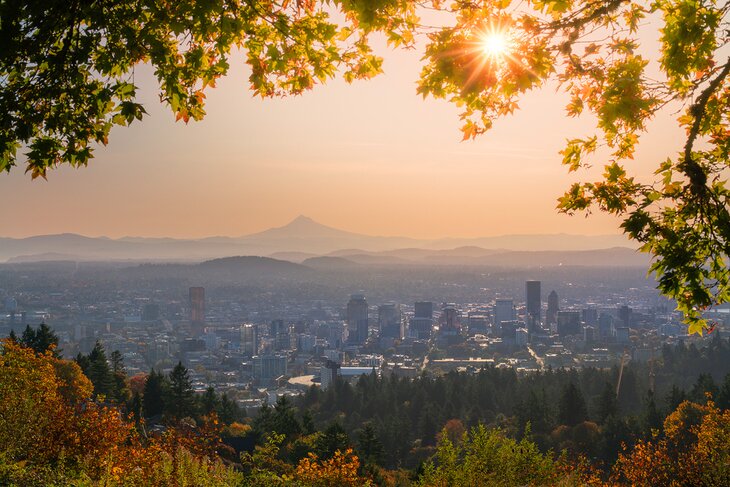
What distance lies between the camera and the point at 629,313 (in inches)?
6117

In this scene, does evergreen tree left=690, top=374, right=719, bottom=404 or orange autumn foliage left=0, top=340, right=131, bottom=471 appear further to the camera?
evergreen tree left=690, top=374, right=719, bottom=404

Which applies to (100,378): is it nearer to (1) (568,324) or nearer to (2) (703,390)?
(2) (703,390)

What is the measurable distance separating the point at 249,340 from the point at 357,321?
2871cm

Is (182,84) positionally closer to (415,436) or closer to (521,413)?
(521,413)

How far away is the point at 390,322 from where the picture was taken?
172375mm

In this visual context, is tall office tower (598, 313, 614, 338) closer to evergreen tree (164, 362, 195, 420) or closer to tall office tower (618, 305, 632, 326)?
tall office tower (618, 305, 632, 326)

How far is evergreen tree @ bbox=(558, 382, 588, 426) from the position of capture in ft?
157

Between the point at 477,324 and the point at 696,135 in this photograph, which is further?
the point at 477,324

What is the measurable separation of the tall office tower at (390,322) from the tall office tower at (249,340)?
96.8 feet

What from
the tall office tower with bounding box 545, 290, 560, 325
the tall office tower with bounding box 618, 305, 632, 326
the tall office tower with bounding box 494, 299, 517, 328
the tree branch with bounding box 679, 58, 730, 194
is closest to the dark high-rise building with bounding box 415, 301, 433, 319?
the tall office tower with bounding box 494, 299, 517, 328

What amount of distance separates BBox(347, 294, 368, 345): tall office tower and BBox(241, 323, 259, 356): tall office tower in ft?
72.4

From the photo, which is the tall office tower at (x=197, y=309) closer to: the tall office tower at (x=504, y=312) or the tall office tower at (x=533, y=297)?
the tall office tower at (x=504, y=312)

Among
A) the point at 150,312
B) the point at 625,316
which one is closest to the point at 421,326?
the point at 625,316

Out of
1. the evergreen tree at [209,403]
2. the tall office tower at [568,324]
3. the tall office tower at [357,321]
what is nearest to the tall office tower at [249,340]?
the tall office tower at [357,321]
